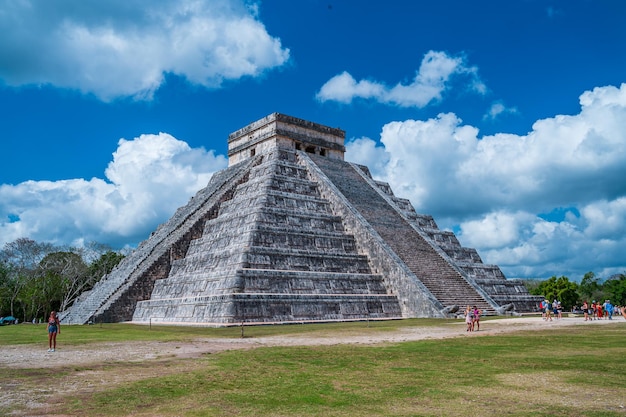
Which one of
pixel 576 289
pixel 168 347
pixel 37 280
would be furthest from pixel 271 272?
pixel 576 289

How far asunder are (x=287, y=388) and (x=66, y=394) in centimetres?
276

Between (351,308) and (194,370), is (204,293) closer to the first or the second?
(351,308)

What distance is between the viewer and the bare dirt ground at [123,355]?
6770 millimetres

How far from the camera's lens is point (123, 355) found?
416 inches

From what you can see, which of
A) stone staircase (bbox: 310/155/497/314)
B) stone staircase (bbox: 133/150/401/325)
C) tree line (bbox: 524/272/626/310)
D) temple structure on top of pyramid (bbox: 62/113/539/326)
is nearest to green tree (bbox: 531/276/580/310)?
tree line (bbox: 524/272/626/310)

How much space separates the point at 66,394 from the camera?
21.8 ft

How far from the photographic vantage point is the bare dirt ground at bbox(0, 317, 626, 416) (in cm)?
677

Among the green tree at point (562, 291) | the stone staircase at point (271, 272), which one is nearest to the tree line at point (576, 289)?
the green tree at point (562, 291)

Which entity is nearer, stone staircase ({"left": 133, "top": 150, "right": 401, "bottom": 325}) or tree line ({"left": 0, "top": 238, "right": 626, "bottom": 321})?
stone staircase ({"left": 133, "top": 150, "right": 401, "bottom": 325})

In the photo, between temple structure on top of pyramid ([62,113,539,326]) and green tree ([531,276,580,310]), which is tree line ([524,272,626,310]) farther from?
temple structure on top of pyramid ([62,113,539,326])

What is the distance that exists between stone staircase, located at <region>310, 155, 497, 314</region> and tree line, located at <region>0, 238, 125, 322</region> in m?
20.5

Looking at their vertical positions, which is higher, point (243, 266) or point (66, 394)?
point (243, 266)

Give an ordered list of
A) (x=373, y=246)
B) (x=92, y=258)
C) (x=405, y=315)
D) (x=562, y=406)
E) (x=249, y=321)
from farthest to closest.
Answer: (x=92, y=258)
(x=373, y=246)
(x=405, y=315)
(x=249, y=321)
(x=562, y=406)

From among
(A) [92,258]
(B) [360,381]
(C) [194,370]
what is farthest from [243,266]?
(A) [92,258]
